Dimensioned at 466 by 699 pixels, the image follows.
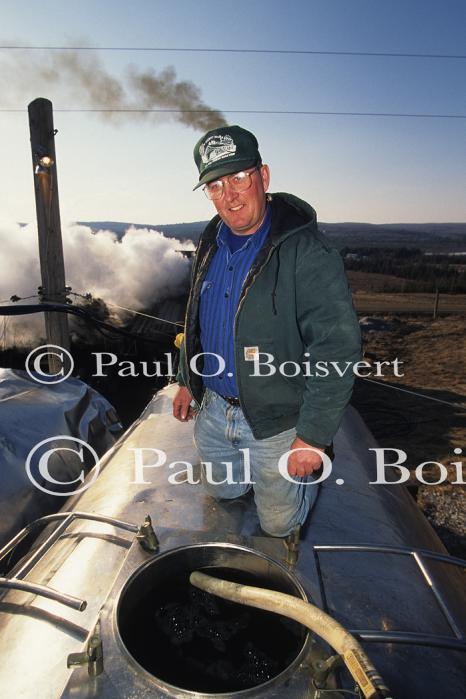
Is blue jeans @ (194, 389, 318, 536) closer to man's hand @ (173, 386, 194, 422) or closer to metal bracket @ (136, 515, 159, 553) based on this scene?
man's hand @ (173, 386, 194, 422)

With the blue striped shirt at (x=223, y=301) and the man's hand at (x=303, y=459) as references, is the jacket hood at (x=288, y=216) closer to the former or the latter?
the blue striped shirt at (x=223, y=301)

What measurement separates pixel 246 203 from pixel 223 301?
547 millimetres

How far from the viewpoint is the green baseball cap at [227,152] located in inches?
87.1

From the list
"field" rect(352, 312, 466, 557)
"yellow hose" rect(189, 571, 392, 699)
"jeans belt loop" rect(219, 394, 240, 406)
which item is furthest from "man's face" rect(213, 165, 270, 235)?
"field" rect(352, 312, 466, 557)

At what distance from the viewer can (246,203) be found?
230cm

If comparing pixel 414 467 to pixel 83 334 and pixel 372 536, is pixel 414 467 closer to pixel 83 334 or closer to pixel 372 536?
pixel 372 536

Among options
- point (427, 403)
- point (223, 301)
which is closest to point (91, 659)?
point (223, 301)

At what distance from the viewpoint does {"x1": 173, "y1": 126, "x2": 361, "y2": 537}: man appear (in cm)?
215

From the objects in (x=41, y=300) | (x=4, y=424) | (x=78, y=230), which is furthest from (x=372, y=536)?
(x=78, y=230)

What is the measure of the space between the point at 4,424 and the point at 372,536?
9.89 ft

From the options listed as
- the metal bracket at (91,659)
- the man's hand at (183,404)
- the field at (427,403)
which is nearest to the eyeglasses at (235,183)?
the man's hand at (183,404)

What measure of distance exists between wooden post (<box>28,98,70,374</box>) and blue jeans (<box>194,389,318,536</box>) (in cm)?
388

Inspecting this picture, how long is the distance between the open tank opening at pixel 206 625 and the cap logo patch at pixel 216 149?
1.87 metres

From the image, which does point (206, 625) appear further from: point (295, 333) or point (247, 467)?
point (295, 333)
